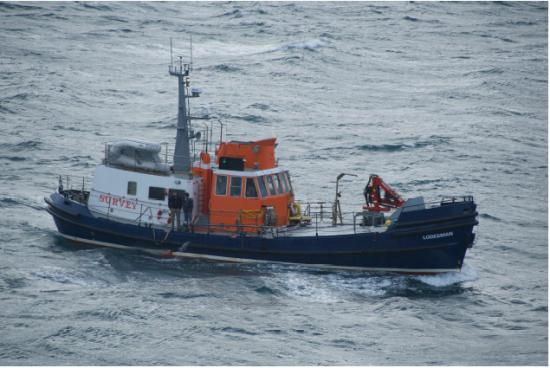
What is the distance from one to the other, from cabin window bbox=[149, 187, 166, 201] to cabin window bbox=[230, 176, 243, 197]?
87.9 inches

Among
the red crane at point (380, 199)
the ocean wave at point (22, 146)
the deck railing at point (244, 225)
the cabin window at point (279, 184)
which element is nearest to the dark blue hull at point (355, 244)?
the deck railing at point (244, 225)

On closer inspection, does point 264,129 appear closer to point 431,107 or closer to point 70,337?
point 431,107

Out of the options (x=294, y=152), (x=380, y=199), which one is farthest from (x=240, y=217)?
(x=294, y=152)

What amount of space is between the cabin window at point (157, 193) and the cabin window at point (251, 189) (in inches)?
106

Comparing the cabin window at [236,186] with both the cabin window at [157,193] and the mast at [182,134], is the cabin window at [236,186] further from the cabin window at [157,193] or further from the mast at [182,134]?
the cabin window at [157,193]

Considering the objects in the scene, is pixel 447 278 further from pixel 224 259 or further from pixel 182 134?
pixel 182 134

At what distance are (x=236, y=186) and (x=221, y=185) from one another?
0.47 m

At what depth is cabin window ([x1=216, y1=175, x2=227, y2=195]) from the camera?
30000mm

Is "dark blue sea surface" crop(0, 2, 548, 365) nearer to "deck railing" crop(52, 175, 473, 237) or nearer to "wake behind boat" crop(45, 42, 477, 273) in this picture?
"wake behind boat" crop(45, 42, 477, 273)

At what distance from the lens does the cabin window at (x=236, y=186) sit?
2991cm

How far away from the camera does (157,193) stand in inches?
1207

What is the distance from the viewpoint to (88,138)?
44.8m

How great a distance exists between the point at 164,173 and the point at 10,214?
7.18 meters

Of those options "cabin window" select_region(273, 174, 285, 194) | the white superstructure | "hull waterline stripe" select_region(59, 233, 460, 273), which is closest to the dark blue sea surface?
"hull waterline stripe" select_region(59, 233, 460, 273)
